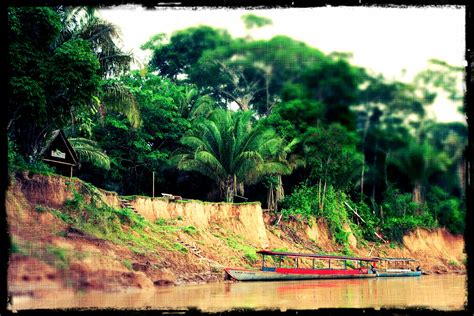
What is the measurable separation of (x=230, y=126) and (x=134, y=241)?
8656 millimetres

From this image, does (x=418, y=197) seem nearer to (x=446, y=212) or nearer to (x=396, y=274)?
(x=446, y=212)

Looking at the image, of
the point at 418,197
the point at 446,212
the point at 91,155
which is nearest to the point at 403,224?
the point at 446,212

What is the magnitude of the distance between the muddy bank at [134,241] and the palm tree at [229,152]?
52.4 inches

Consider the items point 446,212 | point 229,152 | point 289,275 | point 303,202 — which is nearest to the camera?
point 289,275

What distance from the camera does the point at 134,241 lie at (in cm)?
1933

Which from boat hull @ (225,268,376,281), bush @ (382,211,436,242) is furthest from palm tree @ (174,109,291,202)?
bush @ (382,211,436,242)

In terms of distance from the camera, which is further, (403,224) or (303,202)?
(403,224)

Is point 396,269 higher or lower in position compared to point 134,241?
lower

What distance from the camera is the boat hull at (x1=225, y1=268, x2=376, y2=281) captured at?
20453 millimetres

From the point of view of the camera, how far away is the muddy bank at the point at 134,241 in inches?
554

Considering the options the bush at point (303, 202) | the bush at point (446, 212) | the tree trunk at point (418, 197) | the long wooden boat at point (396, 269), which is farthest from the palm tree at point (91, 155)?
the bush at point (446, 212)

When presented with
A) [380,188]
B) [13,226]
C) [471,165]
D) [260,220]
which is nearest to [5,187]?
[13,226]

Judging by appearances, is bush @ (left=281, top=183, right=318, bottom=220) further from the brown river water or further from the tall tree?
the tall tree

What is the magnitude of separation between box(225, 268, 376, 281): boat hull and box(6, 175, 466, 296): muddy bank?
679mm
